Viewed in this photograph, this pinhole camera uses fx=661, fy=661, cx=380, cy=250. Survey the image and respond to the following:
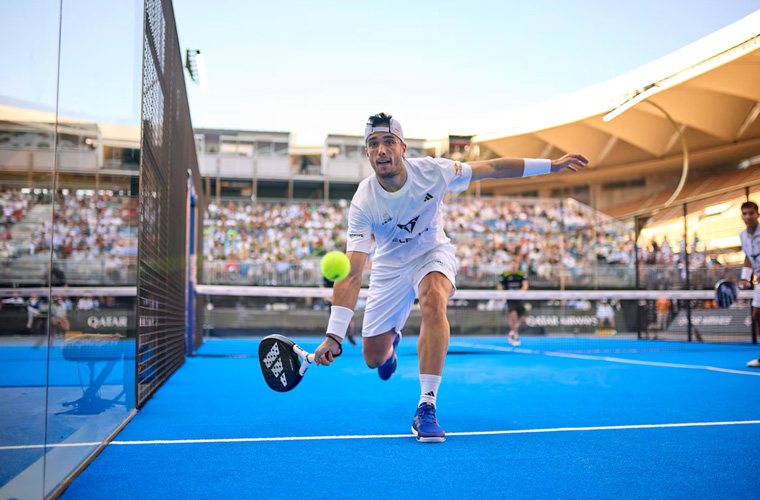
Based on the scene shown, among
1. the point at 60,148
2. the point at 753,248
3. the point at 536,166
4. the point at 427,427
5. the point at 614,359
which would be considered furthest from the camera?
the point at 614,359

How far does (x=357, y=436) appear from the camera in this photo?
4488 mm

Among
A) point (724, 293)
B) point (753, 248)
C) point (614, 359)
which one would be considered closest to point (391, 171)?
point (753, 248)

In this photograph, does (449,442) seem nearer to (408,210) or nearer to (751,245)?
(408,210)

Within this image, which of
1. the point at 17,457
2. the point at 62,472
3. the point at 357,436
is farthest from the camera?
the point at 357,436

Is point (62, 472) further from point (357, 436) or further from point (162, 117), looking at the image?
point (162, 117)

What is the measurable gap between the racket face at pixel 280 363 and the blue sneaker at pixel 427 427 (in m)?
0.84

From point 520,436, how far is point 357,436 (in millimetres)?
1109

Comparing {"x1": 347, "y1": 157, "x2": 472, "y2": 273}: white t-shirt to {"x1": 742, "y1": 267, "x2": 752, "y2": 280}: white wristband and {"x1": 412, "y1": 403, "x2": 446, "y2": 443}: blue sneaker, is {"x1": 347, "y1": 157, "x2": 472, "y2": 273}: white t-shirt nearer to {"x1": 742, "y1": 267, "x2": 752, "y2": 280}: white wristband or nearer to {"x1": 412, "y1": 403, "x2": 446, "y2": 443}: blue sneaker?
{"x1": 412, "y1": 403, "x2": 446, "y2": 443}: blue sneaker

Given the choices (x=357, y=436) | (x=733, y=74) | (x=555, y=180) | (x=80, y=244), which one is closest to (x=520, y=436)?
(x=357, y=436)

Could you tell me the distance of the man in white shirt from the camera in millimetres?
4555

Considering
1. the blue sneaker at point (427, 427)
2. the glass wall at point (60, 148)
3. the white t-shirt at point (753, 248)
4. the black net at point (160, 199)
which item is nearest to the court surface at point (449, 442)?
the blue sneaker at point (427, 427)

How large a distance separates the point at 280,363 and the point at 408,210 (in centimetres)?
146

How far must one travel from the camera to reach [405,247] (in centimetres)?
524

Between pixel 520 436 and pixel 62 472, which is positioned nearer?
pixel 62 472
